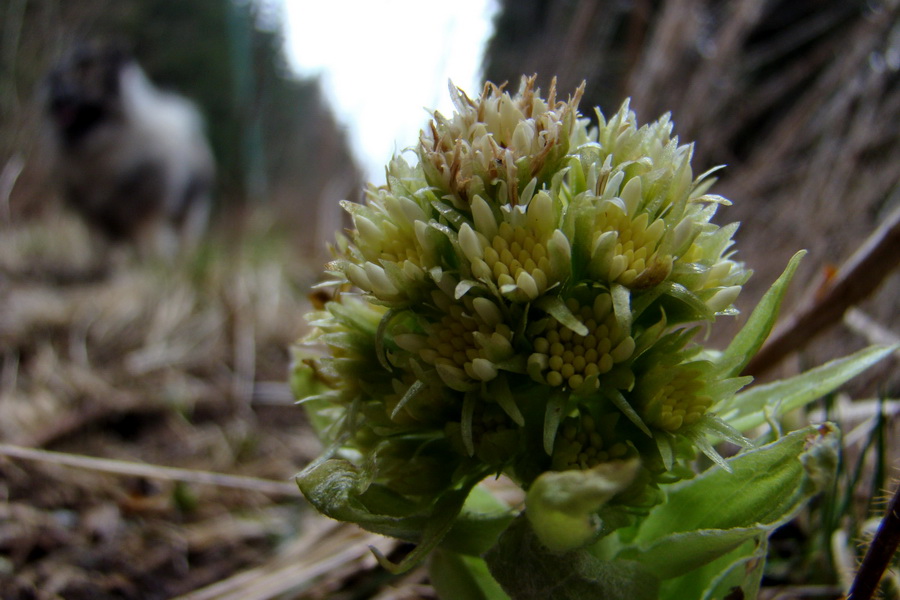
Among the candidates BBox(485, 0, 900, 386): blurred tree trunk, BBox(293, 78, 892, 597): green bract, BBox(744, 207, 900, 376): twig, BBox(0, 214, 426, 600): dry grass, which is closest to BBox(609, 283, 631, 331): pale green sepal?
BBox(293, 78, 892, 597): green bract

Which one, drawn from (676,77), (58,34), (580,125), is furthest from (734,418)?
(58,34)

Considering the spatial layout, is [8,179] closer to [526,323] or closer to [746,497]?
[526,323]

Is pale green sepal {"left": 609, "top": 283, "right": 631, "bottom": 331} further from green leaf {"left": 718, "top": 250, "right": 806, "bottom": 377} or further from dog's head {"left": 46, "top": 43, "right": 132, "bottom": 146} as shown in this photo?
dog's head {"left": 46, "top": 43, "right": 132, "bottom": 146}

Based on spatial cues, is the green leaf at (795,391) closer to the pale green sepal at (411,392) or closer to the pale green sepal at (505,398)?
the pale green sepal at (505,398)

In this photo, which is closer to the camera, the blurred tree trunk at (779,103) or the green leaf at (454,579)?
the green leaf at (454,579)

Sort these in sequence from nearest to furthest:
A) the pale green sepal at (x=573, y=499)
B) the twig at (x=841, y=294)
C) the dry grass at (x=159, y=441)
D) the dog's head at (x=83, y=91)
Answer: the pale green sepal at (x=573, y=499)
the twig at (x=841, y=294)
the dry grass at (x=159, y=441)
the dog's head at (x=83, y=91)

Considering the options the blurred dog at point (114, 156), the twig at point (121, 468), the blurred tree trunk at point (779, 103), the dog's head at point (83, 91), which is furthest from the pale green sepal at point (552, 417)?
the dog's head at point (83, 91)
